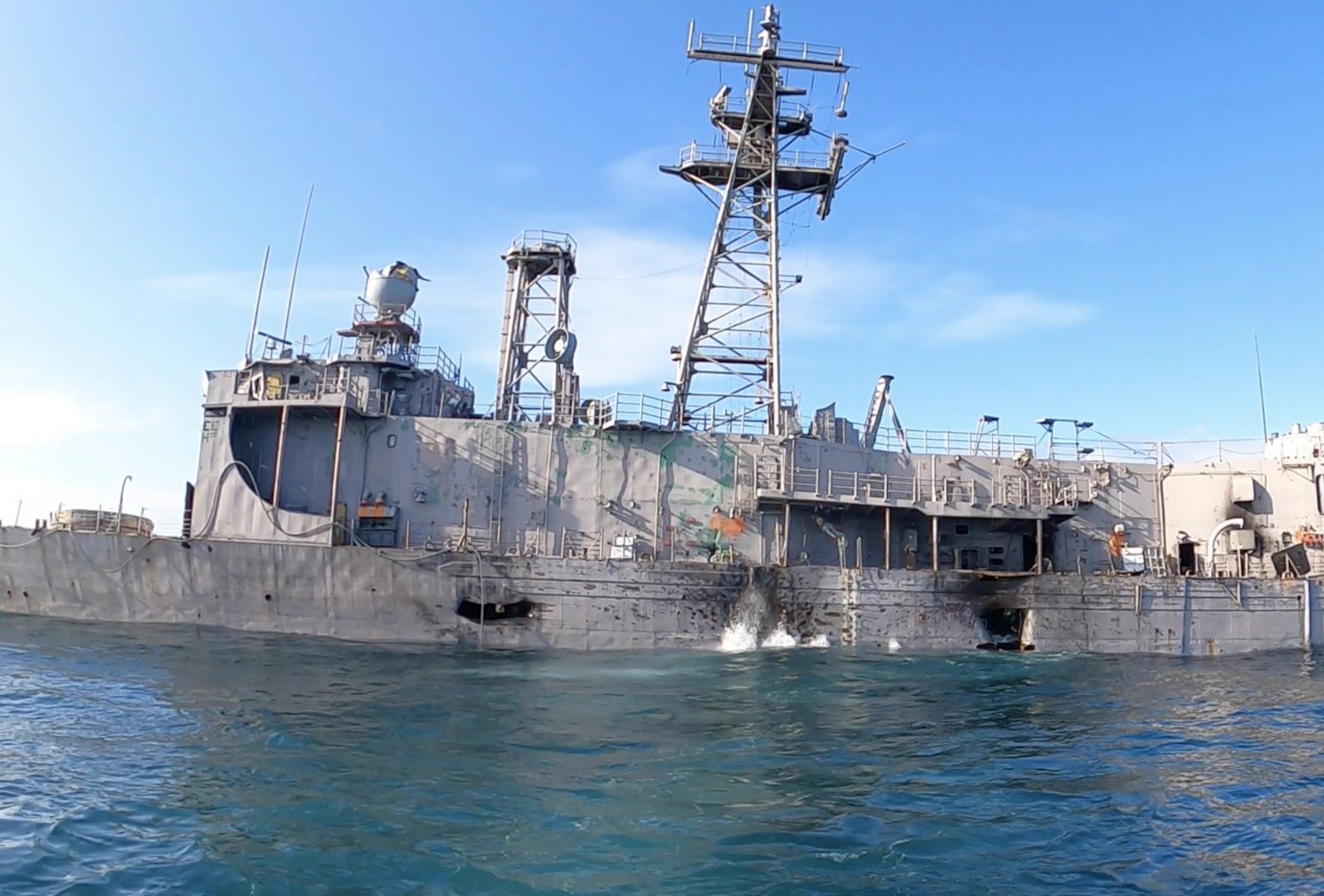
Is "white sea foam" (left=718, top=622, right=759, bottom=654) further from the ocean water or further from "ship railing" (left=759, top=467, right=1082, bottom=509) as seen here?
"ship railing" (left=759, top=467, right=1082, bottom=509)

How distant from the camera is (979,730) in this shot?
46.4 feet

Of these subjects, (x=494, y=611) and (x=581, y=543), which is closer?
(x=494, y=611)

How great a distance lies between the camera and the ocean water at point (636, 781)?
812 cm

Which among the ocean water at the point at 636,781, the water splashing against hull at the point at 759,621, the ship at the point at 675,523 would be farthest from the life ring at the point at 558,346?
the ocean water at the point at 636,781

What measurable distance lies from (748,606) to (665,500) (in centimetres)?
415

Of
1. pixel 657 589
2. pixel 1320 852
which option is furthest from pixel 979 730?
pixel 657 589

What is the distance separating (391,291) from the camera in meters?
27.6

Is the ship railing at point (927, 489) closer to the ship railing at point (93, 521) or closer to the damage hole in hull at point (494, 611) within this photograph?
the damage hole in hull at point (494, 611)

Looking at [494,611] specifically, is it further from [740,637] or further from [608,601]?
[740,637]

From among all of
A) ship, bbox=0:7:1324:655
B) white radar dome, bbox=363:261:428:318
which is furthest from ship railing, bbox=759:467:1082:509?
white radar dome, bbox=363:261:428:318

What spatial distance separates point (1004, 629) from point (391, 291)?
20.6m

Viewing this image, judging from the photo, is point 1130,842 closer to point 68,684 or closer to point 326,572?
point 68,684

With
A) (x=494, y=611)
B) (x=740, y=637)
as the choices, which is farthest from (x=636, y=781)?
(x=494, y=611)

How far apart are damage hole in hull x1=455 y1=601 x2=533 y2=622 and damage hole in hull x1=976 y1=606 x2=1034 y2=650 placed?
12078 mm
